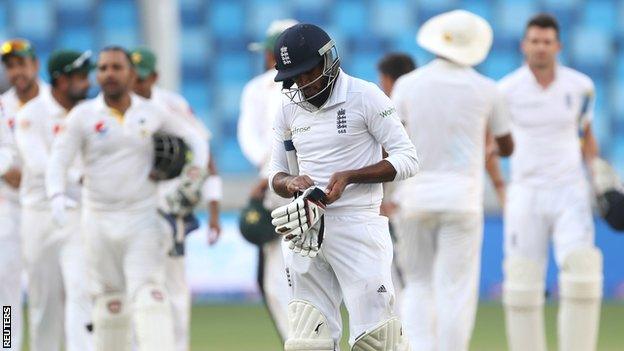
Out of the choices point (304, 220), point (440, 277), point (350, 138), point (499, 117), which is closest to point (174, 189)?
point (440, 277)

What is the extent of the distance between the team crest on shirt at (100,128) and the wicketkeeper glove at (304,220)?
8.46 ft

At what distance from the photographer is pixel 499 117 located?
9.99m

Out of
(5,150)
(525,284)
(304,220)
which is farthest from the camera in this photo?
(525,284)

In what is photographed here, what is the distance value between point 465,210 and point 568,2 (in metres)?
8.46

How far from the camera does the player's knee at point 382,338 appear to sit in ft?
24.6

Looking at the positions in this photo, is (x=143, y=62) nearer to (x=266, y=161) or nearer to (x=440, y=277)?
(x=266, y=161)

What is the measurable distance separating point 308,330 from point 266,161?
3179 millimetres

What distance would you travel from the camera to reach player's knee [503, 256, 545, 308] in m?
10.4

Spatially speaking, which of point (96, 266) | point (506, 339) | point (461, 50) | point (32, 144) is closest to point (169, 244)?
point (96, 266)

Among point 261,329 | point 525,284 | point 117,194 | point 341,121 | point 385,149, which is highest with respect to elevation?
point 341,121

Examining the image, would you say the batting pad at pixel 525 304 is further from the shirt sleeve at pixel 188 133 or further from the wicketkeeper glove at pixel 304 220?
the wicketkeeper glove at pixel 304 220

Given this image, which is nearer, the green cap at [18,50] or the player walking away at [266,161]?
the player walking away at [266,161]

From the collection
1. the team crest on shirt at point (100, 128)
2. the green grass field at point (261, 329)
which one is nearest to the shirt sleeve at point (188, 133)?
the team crest on shirt at point (100, 128)

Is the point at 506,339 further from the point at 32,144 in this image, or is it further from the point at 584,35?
the point at 584,35
